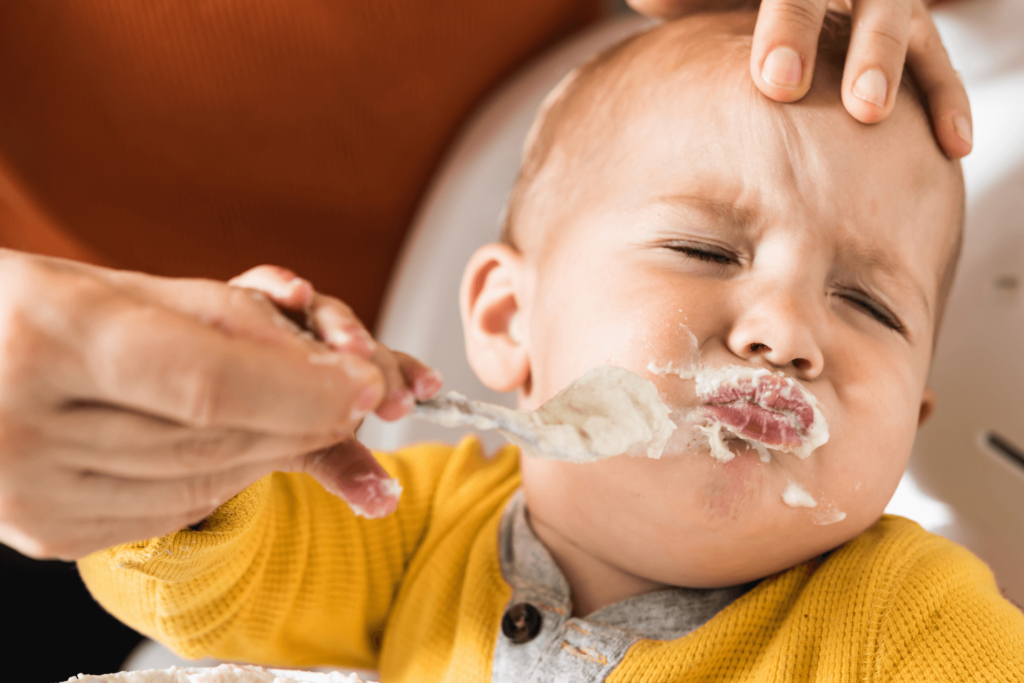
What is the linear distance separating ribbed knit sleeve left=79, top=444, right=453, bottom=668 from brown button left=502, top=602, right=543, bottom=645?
0.22 metres

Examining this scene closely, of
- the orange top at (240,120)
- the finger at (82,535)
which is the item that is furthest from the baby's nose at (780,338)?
the orange top at (240,120)

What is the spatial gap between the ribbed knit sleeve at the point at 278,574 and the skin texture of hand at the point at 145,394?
0.86 feet

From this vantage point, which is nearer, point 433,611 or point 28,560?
point 433,611

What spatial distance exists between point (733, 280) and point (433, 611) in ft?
1.65

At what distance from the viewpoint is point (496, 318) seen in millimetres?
921

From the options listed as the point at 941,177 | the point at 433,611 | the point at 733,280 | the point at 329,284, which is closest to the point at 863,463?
the point at 733,280

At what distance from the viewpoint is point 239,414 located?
1.32 ft

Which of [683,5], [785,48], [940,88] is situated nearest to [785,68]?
[785,48]

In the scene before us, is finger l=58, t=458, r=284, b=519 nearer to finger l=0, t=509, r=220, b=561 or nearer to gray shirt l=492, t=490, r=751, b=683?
finger l=0, t=509, r=220, b=561

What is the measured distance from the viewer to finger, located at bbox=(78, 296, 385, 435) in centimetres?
39

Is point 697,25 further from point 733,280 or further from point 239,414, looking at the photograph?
point 239,414

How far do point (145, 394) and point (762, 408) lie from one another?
0.48 meters

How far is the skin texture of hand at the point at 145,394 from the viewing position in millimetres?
395

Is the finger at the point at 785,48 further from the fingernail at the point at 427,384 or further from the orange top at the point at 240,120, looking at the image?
the orange top at the point at 240,120
